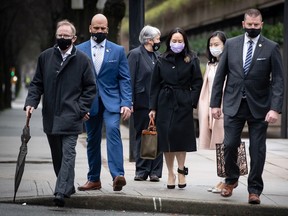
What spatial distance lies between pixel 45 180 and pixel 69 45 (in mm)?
2313

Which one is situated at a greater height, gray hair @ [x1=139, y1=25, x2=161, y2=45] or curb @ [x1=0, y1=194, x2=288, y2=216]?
gray hair @ [x1=139, y1=25, x2=161, y2=45]

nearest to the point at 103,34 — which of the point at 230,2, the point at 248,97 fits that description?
the point at 248,97

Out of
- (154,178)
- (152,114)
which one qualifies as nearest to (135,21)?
(154,178)

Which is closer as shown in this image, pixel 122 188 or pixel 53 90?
pixel 53 90

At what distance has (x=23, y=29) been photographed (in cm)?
6066

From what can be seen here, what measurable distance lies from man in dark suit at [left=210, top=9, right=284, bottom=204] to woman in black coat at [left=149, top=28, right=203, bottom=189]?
2.75ft

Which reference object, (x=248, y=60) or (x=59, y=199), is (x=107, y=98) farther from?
(x=248, y=60)

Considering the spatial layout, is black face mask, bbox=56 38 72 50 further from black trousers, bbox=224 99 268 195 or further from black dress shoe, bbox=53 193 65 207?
black trousers, bbox=224 99 268 195

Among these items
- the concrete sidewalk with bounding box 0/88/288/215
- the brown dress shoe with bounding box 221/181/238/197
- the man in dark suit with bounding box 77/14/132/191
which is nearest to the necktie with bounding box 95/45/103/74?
the man in dark suit with bounding box 77/14/132/191

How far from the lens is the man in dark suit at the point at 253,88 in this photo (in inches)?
364

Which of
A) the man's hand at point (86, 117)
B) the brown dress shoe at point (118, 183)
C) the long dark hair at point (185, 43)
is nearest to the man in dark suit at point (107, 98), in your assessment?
the brown dress shoe at point (118, 183)

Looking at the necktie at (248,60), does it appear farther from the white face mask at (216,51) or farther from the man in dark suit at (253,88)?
the white face mask at (216,51)

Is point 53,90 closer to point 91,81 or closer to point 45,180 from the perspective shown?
point 91,81

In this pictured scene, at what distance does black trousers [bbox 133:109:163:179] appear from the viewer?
11266 millimetres
